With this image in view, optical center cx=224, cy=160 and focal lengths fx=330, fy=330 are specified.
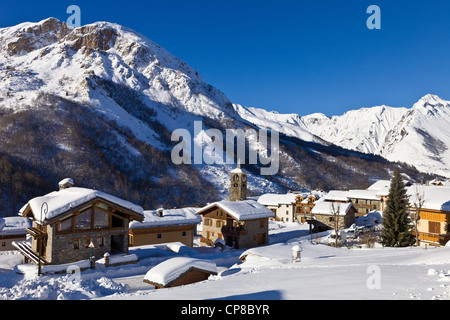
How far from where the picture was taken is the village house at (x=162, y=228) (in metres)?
37.4

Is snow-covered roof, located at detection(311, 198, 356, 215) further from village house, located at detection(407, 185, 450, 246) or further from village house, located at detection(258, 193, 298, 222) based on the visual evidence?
village house, located at detection(407, 185, 450, 246)

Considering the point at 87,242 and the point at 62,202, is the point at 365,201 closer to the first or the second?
the point at 87,242

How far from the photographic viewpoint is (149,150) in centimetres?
15475

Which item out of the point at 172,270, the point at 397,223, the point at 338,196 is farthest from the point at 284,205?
the point at 172,270

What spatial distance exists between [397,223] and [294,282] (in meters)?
27.0

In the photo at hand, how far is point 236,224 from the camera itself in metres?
44.3

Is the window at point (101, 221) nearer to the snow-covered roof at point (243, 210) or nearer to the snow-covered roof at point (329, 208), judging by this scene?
the snow-covered roof at point (243, 210)

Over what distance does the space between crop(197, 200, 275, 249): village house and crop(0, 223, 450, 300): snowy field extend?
16488 mm

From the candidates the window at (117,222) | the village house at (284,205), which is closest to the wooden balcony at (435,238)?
the window at (117,222)

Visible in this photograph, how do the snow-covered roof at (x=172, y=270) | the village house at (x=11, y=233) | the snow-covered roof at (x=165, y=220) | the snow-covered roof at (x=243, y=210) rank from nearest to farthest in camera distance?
the snow-covered roof at (x=172, y=270), the snow-covered roof at (x=165, y=220), the village house at (x=11, y=233), the snow-covered roof at (x=243, y=210)

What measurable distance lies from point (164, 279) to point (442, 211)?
112ft

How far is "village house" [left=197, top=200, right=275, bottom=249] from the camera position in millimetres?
43000

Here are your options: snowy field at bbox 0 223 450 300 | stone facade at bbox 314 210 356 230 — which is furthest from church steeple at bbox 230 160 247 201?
snowy field at bbox 0 223 450 300

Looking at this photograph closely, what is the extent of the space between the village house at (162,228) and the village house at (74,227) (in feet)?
20.7
